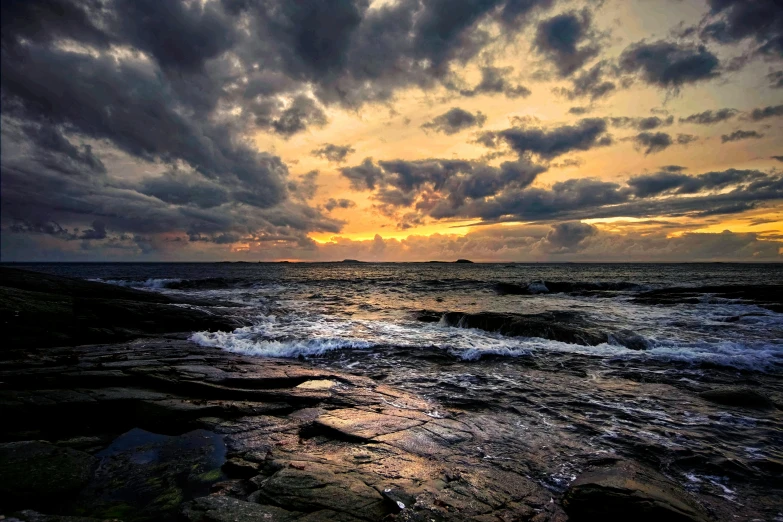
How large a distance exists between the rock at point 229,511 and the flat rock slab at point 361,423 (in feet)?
8.14

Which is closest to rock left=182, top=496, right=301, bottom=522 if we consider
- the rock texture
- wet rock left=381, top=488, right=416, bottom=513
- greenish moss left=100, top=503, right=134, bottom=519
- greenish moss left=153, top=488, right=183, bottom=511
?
the rock texture

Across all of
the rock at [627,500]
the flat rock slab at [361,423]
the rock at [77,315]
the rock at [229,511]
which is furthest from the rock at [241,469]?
the rock at [77,315]

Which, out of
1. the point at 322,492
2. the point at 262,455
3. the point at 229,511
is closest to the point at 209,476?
the point at 262,455

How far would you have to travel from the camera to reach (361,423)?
290 inches

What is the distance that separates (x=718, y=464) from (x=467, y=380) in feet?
19.1

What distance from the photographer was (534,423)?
7922mm

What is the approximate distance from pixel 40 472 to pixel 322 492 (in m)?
3.94

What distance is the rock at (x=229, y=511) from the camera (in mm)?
4191

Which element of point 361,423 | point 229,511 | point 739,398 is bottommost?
point 739,398

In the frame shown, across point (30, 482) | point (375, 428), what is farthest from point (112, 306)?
point (375, 428)

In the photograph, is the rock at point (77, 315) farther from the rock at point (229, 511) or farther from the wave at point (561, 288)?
the wave at point (561, 288)

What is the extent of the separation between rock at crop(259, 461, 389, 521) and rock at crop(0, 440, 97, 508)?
2664mm

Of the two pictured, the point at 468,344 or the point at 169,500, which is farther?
the point at 468,344

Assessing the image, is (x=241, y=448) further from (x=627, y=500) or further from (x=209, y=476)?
(x=627, y=500)
